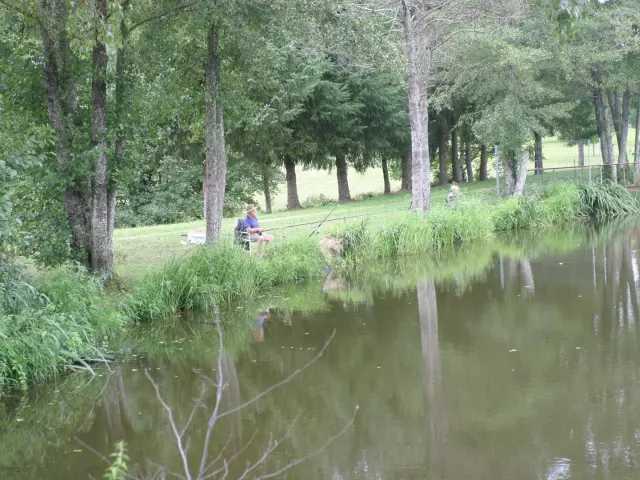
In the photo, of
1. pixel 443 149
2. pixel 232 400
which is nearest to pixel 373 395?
pixel 232 400

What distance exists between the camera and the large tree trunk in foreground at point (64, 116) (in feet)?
39.7

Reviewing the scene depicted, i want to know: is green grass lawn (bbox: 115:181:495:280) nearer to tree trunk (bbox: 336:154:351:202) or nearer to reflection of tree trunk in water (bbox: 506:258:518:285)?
reflection of tree trunk in water (bbox: 506:258:518:285)

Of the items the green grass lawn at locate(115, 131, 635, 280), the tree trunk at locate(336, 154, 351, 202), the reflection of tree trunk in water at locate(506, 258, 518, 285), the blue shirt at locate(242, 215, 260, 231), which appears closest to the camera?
the reflection of tree trunk in water at locate(506, 258, 518, 285)

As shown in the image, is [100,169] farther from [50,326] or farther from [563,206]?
[563,206]

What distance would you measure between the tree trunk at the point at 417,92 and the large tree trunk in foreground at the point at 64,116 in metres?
10.4

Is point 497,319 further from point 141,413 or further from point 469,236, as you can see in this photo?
point 469,236

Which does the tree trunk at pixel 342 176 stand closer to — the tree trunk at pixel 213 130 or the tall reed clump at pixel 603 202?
the tall reed clump at pixel 603 202

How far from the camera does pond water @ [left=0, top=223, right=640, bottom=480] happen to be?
6371mm

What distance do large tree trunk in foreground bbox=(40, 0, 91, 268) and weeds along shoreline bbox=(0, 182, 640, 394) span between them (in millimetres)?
769

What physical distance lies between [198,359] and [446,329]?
340 centimetres

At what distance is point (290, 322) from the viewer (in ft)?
38.7

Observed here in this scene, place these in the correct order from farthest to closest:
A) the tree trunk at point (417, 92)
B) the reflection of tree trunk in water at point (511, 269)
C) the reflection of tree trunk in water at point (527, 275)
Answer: the tree trunk at point (417, 92), the reflection of tree trunk in water at point (511, 269), the reflection of tree trunk in water at point (527, 275)

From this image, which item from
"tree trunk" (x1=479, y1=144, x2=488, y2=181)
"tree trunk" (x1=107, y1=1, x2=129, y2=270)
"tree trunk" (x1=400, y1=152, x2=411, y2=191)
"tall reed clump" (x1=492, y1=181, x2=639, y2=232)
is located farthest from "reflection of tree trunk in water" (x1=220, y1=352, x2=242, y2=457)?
"tree trunk" (x1=479, y1=144, x2=488, y2=181)

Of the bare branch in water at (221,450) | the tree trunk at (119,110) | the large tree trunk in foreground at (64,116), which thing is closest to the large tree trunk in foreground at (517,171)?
the tree trunk at (119,110)
